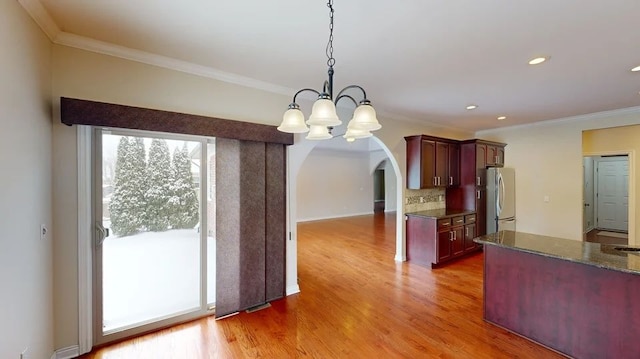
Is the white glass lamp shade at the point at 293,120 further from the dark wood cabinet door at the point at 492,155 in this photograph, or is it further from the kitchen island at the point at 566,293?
the dark wood cabinet door at the point at 492,155

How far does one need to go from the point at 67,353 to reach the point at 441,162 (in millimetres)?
5539

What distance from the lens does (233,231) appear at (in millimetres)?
2975

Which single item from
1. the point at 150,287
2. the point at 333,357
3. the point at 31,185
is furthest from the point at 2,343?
the point at 333,357

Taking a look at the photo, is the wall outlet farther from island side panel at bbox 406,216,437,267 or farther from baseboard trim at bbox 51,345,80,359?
island side panel at bbox 406,216,437,267

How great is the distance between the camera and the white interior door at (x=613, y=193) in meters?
6.84

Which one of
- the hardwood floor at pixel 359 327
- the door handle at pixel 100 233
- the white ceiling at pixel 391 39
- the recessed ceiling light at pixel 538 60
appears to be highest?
the white ceiling at pixel 391 39

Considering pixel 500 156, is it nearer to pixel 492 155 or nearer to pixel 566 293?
pixel 492 155

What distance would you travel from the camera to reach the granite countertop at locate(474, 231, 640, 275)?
1954 mm

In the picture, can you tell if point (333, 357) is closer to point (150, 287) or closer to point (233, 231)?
point (233, 231)

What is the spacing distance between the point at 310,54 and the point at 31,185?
2.30m

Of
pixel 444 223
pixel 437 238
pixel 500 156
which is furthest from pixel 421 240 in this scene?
pixel 500 156

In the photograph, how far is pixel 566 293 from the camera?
2.26m

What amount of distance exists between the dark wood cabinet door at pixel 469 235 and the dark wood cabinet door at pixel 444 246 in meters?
0.53

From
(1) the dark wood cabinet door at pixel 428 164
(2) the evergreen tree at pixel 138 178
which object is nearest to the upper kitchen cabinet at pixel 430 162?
(1) the dark wood cabinet door at pixel 428 164
